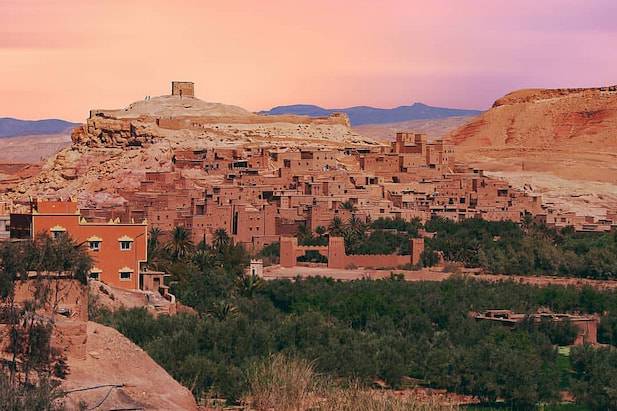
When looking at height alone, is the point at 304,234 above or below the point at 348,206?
below

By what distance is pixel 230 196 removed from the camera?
52906mm

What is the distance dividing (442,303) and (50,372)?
2291 centimetres

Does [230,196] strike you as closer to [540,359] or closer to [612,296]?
[612,296]

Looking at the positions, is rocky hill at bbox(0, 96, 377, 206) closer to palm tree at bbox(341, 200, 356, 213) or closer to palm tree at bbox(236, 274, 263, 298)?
palm tree at bbox(341, 200, 356, 213)

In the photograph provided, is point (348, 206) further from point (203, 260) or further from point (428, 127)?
point (428, 127)

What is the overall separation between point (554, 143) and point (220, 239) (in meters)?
50.1

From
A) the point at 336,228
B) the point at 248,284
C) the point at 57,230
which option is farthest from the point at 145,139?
the point at 57,230

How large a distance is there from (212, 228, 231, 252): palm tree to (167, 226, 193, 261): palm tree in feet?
3.32

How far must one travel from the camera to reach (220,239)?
47.8 metres

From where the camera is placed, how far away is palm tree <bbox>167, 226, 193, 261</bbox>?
4378 centimetres

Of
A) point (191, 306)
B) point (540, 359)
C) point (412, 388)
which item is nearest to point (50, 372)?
point (412, 388)

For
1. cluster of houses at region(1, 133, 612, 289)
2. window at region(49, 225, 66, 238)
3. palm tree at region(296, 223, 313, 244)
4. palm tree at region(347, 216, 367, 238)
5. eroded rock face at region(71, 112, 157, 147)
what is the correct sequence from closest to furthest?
window at region(49, 225, 66, 238) → cluster of houses at region(1, 133, 612, 289) → palm tree at region(296, 223, 313, 244) → palm tree at region(347, 216, 367, 238) → eroded rock face at region(71, 112, 157, 147)

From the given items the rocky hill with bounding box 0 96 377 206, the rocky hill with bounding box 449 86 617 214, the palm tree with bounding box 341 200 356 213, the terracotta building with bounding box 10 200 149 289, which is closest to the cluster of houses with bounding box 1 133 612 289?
the palm tree with bounding box 341 200 356 213

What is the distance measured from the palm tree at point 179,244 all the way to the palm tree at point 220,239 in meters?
1.01
